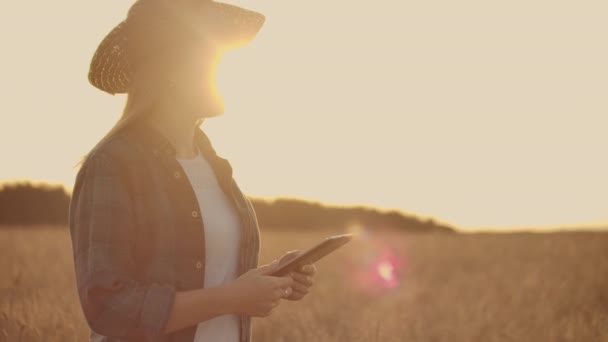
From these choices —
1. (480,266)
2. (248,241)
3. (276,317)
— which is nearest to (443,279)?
(480,266)

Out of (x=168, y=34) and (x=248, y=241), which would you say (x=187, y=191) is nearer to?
(x=248, y=241)

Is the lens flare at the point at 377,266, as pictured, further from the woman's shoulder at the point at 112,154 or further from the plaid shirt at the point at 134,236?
the woman's shoulder at the point at 112,154

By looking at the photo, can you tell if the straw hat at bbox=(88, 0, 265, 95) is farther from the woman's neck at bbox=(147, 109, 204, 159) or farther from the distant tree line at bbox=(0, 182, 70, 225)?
the distant tree line at bbox=(0, 182, 70, 225)

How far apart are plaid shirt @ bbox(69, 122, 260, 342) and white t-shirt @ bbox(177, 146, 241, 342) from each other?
8 centimetres

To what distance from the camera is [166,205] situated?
2.40 metres

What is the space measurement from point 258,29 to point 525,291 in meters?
5.81

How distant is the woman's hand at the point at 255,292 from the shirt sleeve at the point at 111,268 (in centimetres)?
20

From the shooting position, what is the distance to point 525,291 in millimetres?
7738

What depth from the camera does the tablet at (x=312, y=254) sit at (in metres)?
2.42

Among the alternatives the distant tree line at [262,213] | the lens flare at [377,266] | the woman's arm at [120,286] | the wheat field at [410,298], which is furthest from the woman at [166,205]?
the distant tree line at [262,213]

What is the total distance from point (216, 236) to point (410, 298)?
17.2 ft

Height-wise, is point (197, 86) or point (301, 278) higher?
point (197, 86)

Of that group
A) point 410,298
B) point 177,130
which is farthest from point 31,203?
point 177,130

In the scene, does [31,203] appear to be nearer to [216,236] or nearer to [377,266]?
[377,266]
